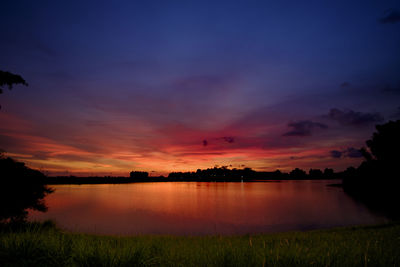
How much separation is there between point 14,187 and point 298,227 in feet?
129

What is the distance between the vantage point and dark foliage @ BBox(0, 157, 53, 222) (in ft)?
50.2

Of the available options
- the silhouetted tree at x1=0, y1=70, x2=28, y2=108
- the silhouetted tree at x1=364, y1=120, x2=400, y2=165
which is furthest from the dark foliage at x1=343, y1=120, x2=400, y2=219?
the silhouetted tree at x1=0, y1=70, x2=28, y2=108

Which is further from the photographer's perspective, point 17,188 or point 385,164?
point 385,164

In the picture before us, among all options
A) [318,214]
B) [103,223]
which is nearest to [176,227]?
[103,223]

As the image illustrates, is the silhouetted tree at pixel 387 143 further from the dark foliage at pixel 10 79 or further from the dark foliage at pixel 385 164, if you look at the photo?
the dark foliage at pixel 10 79

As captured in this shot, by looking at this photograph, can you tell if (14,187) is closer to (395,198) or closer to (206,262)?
(206,262)

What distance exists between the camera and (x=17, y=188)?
1571 cm

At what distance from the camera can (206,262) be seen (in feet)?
12.2

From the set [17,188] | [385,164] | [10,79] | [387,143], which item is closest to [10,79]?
[10,79]

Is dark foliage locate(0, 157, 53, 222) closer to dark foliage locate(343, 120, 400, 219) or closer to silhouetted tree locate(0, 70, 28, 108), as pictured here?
silhouetted tree locate(0, 70, 28, 108)

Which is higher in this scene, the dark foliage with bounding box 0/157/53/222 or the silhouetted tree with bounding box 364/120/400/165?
the silhouetted tree with bounding box 364/120/400/165

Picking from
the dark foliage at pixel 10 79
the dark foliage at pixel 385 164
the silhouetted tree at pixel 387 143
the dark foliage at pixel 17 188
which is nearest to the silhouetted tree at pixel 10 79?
the dark foliage at pixel 10 79

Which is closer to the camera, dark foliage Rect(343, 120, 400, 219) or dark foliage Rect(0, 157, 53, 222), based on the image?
dark foliage Rect(0, 157, 53, 222)

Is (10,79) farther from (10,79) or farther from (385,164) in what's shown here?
(385,164)
